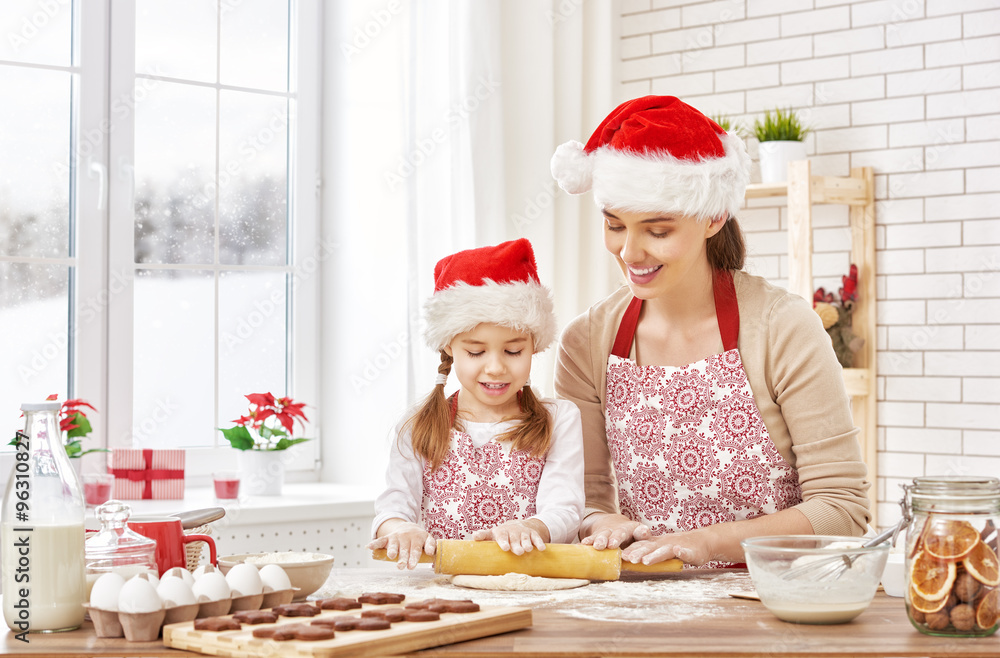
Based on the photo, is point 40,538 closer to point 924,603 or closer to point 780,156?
point 924,603

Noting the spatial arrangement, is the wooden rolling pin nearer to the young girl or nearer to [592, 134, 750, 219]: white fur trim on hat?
the young girl

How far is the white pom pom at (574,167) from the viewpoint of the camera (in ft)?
6.94

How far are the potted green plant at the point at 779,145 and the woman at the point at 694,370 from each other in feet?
5.53

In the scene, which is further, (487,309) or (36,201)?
(36,201)

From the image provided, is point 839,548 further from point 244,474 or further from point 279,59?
point 279,59

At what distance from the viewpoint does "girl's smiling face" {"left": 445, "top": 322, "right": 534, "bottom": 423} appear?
79.0 inches

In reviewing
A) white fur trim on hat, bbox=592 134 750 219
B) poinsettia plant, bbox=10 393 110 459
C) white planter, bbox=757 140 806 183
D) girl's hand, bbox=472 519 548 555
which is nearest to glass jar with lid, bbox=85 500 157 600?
girl's hand, bbox=472 519 548 555

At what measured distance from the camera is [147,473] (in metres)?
3.20

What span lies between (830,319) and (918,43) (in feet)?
3.23

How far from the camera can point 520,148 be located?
3.83 meters

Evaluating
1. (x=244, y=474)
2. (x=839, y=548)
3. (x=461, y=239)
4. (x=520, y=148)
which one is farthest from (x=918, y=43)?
A: (x=839, y=548)

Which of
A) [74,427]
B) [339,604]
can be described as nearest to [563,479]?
[339,604]

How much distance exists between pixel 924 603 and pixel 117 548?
978 mm

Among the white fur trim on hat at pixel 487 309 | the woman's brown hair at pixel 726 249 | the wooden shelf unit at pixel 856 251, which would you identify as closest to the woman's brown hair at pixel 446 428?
the white fur trim on hat at pixel 487 309
